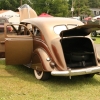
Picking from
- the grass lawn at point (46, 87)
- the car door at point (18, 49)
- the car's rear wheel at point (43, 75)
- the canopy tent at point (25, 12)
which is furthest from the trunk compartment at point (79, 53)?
the canopy tent at point (25, 12)

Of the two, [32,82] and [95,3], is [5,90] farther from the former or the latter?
[95,3]

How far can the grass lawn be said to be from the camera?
5.95 meters

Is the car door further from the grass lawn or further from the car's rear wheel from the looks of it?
the car's rear wheel

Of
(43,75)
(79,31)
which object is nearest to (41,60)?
(43,75)

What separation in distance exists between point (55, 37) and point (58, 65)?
34.2 inches

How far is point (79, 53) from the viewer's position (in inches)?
292

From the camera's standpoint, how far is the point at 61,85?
6918 mm

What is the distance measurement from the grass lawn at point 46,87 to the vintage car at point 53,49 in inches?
12.2

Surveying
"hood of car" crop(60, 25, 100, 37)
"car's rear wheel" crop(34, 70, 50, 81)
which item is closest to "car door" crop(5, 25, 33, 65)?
"car's rear wheel" crop(34, 70, 50, 81)

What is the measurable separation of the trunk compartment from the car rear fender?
655 millimetres

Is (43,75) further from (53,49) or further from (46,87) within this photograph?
(53,49)

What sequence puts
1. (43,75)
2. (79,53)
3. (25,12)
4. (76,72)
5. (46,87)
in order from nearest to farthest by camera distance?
(76,72)
(46,87)
(43,75)
(79,53)
(25,12)

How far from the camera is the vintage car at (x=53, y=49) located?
6852 mm

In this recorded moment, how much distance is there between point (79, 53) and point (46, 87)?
4.75 feet
